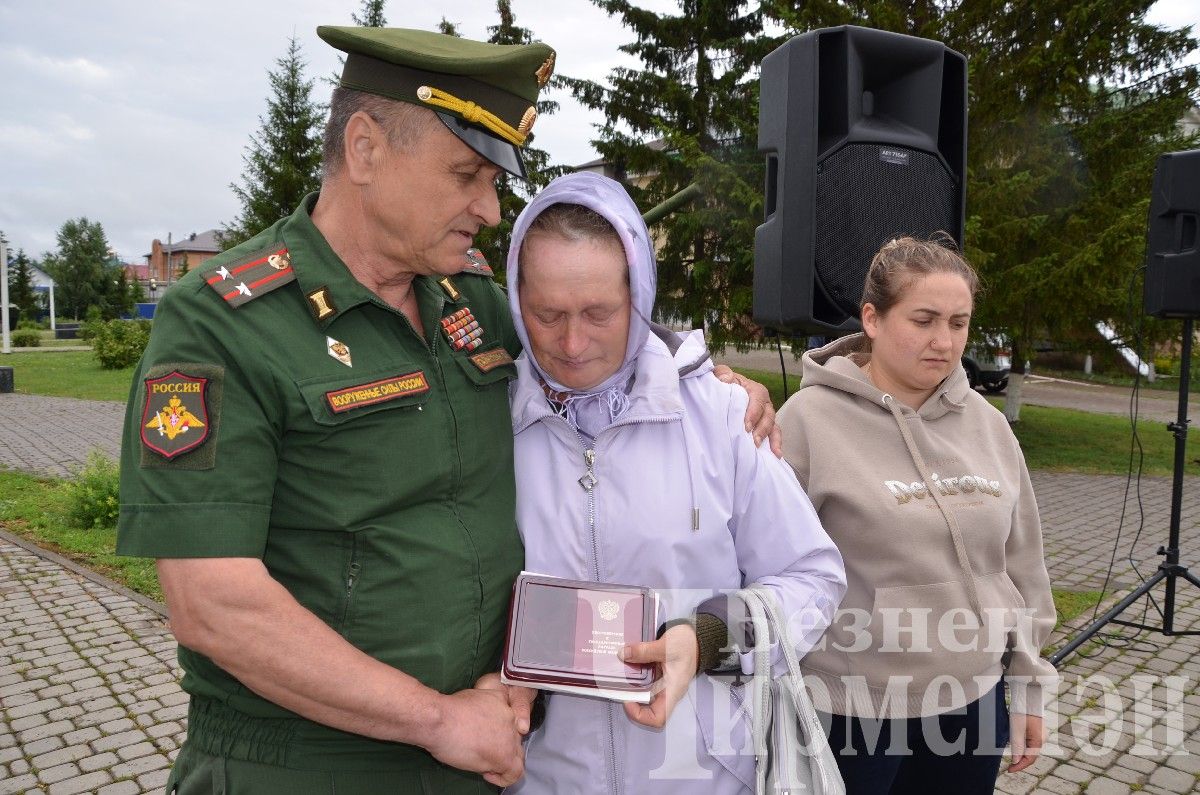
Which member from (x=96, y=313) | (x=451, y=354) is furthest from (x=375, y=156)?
(x=96, y=313)

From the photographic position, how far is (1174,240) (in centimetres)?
514

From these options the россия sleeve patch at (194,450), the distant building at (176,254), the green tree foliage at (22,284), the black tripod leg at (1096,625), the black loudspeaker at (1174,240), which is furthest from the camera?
the distant building at (176,254)

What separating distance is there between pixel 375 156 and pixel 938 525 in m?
1.64

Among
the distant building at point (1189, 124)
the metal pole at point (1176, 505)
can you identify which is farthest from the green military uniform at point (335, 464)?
the distant building at point (1189, 124)

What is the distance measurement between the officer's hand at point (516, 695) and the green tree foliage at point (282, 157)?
25930 millimetres

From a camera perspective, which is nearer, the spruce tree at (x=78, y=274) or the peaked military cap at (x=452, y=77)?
the peaked military cap at (x=452, y=77)

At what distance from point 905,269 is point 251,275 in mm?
1687

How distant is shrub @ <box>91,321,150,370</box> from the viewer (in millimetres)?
23766

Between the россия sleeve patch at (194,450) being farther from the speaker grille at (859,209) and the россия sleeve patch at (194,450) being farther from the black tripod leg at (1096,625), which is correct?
the black tripod leg at (1096,625)

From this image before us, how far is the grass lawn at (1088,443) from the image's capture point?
11891mm

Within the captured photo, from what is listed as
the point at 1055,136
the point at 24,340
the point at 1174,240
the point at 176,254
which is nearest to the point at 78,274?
the point at 176,254

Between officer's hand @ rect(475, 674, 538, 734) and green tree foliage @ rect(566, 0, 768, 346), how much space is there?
33.1ft

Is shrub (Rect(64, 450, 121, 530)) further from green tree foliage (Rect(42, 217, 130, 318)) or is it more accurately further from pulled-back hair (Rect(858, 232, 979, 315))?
green tree foliage (Rect(42, 217, 130, 318))

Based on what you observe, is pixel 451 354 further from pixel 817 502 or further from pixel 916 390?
pixel 916 390
